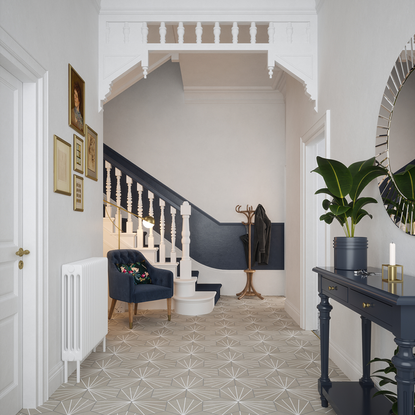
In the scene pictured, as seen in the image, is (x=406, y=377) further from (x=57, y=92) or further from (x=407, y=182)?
(x=57, y=92)

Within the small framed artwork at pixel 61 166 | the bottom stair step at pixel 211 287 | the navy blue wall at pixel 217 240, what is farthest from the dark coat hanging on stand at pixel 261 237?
the small framed artwork at pixel 61 166

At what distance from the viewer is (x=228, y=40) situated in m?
5.38

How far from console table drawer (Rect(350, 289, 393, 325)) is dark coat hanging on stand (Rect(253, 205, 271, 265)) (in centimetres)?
440

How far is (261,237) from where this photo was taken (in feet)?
21.2

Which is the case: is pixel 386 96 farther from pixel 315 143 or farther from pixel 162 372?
pixel 162 372

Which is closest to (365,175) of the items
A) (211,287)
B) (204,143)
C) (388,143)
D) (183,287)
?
(388,143)

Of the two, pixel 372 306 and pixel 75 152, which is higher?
pixel 75 152

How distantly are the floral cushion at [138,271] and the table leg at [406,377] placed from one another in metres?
3.71

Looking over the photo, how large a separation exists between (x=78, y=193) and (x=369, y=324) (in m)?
2.54

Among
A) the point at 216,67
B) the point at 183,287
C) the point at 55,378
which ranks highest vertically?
the point at 216,67

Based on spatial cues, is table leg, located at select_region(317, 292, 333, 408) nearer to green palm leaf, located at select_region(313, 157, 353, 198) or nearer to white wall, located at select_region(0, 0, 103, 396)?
green palm leaf, located at select_region(313, 157, 353, 198)

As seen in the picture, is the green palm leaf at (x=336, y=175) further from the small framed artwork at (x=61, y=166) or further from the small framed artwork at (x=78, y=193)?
the small framed artwork at (x=78, y=193)

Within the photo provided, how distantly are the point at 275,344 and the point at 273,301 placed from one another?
234 centimetres

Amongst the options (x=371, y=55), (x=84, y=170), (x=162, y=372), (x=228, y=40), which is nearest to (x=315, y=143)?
(x=371, y=55)
